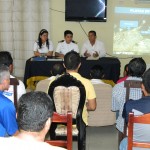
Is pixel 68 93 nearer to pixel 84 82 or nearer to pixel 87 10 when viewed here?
pixel 84 82

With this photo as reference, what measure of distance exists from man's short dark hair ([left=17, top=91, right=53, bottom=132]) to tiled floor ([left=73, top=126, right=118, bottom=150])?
2.21m

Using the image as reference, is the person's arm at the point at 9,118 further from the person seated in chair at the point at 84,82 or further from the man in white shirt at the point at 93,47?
the man in white shirt at the point at 93,47

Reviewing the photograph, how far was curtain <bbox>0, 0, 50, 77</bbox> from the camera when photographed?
22.3 feet

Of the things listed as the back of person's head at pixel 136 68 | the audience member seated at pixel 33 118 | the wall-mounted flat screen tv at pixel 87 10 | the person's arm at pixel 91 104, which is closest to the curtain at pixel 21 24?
the wall-mounted flat screen tv at pixel 87 10

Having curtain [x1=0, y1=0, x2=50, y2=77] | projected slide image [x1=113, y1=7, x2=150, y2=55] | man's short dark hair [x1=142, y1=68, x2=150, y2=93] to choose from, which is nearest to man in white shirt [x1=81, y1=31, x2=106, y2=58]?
projected slide image [x1=113, y1=7, x2=150, y2=55]

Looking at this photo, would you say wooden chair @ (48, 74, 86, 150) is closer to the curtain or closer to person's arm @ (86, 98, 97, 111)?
person's arm @ (86, 98, 97, 111)

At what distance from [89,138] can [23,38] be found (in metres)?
3.78

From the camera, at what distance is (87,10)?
22.2ft

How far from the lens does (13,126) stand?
2.20 meters

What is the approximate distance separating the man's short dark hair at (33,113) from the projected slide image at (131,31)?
18.4 ft

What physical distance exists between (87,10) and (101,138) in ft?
12.0

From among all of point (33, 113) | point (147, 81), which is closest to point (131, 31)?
point (147, 81)

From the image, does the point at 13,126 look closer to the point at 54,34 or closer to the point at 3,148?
the point at 3,148

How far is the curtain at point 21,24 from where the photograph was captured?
681 centimetres
